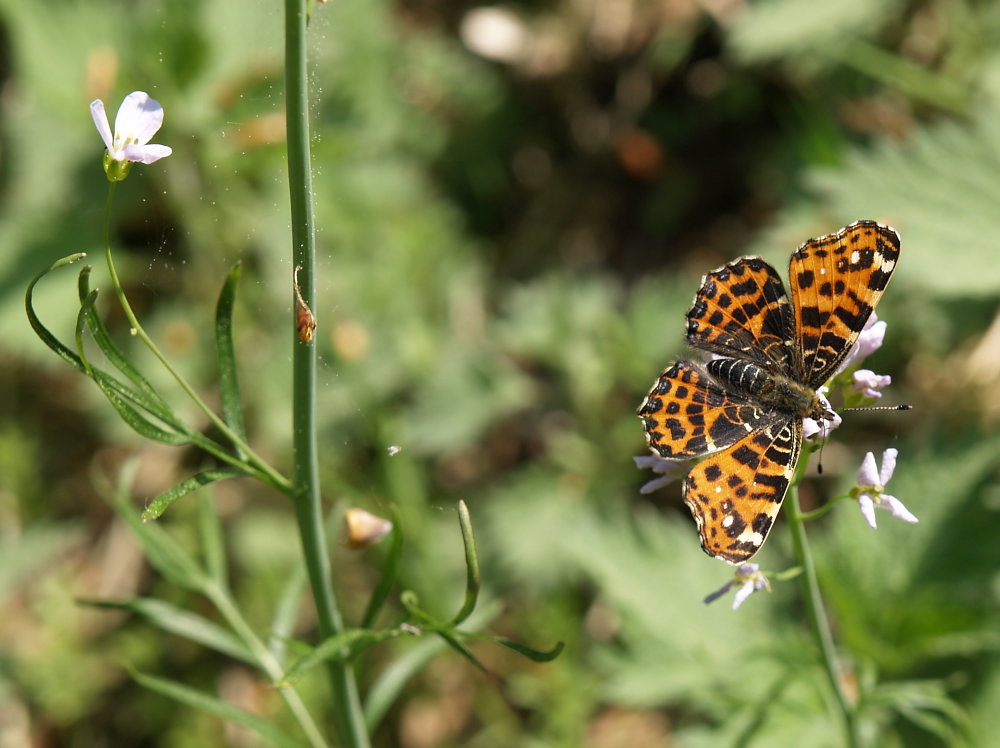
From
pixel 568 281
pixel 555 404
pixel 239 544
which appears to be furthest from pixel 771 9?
pixel 239 544

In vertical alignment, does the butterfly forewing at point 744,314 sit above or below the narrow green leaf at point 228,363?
below

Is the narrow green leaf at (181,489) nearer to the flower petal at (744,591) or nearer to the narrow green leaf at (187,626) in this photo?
the narrow green leaf at (187,626)

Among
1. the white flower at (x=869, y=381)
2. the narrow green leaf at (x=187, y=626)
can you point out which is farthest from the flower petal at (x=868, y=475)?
the narrow green leaf at (x=187, y=626)

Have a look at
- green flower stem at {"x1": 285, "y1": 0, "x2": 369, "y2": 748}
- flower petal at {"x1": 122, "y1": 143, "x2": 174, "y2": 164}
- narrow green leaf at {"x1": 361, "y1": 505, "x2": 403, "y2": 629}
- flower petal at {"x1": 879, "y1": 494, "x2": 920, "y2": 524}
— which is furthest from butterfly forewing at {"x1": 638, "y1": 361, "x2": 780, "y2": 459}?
flower petal at {"x1": 122, "y1": 143, "x2": 174, "y2": 164}

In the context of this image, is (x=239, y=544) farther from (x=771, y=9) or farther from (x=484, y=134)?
(x=771, y=9)

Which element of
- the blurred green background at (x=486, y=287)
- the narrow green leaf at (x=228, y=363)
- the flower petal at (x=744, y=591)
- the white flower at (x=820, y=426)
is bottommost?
the blurred green background at (x=486, y=287)

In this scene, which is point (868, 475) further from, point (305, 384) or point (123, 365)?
point (123, 365)
